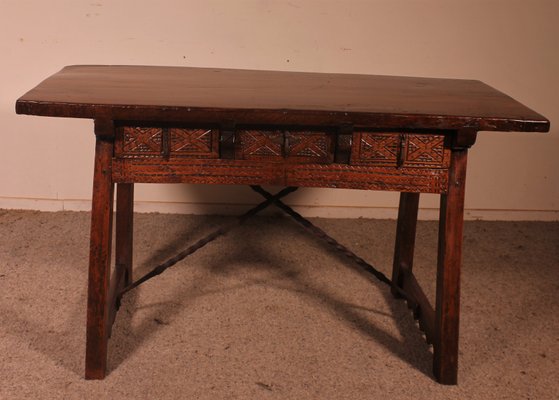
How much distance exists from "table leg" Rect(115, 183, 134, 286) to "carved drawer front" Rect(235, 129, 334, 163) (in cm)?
65

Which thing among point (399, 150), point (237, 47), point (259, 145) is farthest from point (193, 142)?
point (237, 47)

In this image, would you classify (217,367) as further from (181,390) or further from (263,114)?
(263,114)

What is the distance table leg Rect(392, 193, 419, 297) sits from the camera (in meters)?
2.58

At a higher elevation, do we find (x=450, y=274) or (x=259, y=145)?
(x=259, y=145)

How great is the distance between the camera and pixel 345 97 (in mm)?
2096

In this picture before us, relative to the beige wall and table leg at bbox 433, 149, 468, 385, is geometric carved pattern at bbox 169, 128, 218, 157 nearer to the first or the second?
table leg at bbox 433, 149, 468, 385

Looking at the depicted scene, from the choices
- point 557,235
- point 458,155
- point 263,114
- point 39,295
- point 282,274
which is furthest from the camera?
point 557,235

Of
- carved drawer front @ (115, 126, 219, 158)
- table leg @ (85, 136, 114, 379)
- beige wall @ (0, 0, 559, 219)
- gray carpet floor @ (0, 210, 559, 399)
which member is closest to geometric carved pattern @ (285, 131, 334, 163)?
carved drawer front @ (115, 126, 219, 158)

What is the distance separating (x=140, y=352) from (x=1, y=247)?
3.49 ft

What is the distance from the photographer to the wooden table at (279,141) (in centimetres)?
187

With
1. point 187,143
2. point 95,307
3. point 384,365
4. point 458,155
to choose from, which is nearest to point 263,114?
point 187,143

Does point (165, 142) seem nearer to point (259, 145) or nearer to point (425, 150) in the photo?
point (259, 145)

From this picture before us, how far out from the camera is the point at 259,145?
77.9 inches

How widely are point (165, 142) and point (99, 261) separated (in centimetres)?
39
